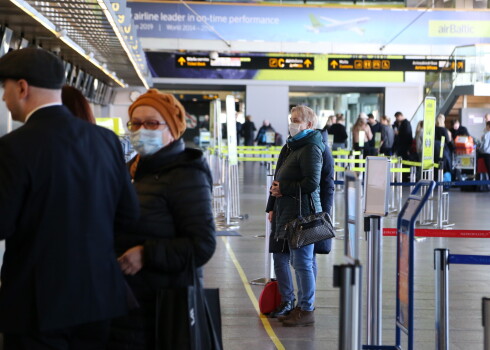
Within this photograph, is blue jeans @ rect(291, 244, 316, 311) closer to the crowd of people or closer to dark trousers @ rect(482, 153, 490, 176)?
the crowd of people

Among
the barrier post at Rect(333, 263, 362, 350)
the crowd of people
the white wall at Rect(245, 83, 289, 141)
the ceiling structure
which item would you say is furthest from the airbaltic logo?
the barrier post at Rect(333, 263, 362, 350)

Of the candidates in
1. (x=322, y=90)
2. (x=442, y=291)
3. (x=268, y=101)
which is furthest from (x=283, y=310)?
(x=322, y=90)

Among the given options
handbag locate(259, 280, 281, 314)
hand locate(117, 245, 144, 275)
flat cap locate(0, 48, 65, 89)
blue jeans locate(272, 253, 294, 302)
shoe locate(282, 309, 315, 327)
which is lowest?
shoe locate(282, 309, 315, 327)

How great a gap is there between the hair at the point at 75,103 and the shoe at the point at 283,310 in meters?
3.76

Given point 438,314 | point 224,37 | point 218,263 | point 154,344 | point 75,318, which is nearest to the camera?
point 75,318

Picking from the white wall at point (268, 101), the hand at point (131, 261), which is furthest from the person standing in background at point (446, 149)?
the hand at point (131, 261)

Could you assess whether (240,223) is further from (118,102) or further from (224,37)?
(118,102)

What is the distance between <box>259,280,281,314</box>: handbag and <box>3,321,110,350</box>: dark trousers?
3.87 meters

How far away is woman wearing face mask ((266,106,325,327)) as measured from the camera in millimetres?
6594

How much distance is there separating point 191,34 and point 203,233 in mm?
21626

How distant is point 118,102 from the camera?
33344 millimetres

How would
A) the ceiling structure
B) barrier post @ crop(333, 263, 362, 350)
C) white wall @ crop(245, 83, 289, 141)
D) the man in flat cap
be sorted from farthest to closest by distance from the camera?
white wall @ crop(245, 83, 289, 141) → the ceiling structure → barrier post @ crop(333, 263, 362, 350) → the man in flat cap

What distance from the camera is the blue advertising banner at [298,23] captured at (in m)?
24.5

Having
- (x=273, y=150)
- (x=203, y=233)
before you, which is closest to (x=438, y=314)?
(x=203, y=233)
